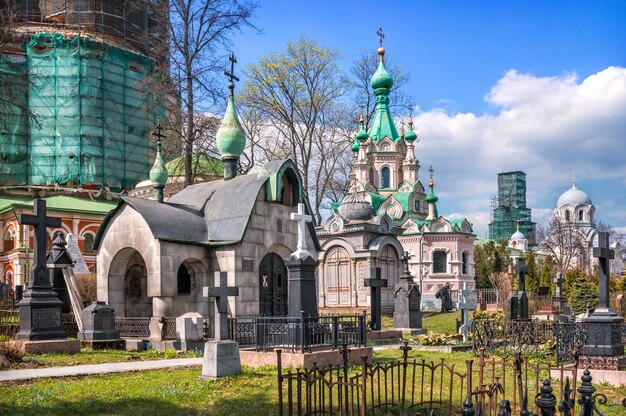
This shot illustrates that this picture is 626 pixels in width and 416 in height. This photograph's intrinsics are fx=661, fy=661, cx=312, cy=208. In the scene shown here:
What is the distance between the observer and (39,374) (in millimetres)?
10555

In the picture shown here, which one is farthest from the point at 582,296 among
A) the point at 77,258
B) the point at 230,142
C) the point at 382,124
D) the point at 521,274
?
the point at 382,124

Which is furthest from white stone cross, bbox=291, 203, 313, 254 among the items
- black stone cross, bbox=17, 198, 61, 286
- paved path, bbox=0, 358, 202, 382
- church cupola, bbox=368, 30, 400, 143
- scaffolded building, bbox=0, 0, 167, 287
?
church cupola, bbox=368, 30, 400, 143

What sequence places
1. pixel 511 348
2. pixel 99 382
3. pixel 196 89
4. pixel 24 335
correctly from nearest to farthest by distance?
pixel 99 382
pixel 24 335
pixel 511 348
pixel 196 89

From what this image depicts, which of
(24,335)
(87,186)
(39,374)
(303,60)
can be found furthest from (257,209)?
(87,186)

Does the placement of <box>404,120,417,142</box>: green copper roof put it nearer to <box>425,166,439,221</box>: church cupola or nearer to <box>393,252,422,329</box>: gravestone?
<box>425,166,439,221</box>: church cupola

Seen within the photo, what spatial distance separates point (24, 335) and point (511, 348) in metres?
10.4

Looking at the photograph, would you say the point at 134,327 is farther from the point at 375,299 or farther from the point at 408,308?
the point at 408,308

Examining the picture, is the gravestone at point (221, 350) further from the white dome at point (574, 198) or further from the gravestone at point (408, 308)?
the white dome at point (574, 198)

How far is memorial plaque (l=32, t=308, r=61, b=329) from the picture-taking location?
45.3 feet

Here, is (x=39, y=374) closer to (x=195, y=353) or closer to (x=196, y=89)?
(x=195, y=353)

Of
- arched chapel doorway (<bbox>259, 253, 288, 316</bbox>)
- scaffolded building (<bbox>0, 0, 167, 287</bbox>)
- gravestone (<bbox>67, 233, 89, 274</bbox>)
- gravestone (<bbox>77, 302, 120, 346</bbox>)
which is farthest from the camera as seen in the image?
scaffolded building (<bbox>0, 0, 167, 287</bbox>)

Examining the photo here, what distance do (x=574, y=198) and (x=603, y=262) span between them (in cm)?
9220

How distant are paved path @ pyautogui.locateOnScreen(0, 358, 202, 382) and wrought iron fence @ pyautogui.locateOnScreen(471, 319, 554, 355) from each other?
6.30 m

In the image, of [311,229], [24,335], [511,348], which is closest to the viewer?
[24,335]
